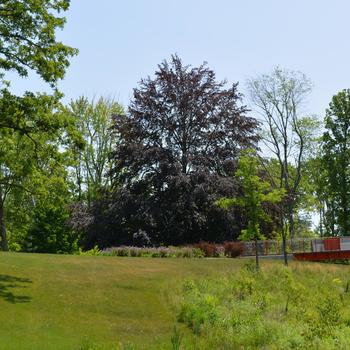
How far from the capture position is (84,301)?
1670 cm

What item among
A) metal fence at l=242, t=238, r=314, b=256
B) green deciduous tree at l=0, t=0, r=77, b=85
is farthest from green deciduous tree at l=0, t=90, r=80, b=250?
metal fence at l=242, t=238, r=314, b=256

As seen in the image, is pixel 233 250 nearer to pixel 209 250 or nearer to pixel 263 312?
pixel 209 250

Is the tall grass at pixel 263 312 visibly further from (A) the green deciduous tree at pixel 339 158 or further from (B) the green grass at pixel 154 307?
(A) the green deciduous tree at pixel 339 158

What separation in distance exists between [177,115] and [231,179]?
776 centimetres

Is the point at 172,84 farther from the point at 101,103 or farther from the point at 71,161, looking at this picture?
the point at 71,161

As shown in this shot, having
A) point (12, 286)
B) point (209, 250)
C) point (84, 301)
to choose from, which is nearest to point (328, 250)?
→ point (209, 250)

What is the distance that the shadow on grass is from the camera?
51.7 feet

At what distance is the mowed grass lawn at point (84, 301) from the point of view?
1286 centimetres

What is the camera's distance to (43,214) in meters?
44.9

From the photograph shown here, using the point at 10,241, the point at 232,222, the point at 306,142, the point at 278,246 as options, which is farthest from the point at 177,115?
the point at 10,241

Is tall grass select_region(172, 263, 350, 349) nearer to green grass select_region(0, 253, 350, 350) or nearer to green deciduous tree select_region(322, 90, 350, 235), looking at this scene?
green grass select_region(0, 253, 350, 350)

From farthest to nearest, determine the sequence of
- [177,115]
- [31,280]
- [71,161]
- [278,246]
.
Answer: [177,115], [278,246], [71,161], [31,280]

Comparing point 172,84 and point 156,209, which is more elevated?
point 172,84

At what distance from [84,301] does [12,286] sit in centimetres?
260
